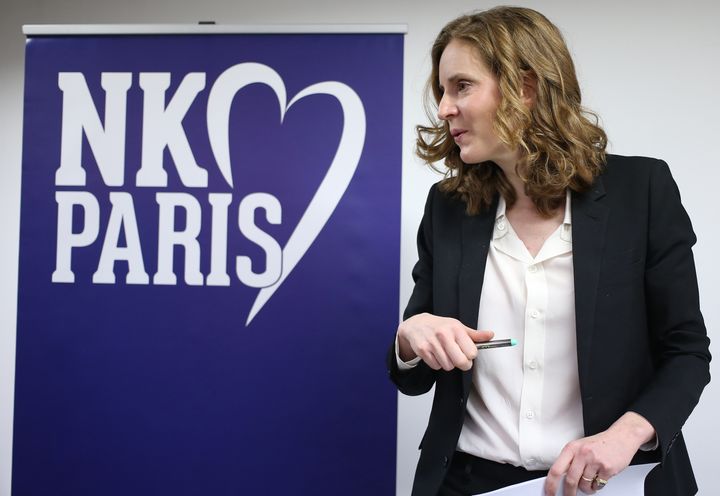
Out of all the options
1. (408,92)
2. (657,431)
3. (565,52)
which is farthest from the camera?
(408,92)

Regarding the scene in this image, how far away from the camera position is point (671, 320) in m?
1.06

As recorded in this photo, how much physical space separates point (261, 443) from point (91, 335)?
652mm

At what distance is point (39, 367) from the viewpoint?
1945mm

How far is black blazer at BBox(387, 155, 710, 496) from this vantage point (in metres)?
1.05

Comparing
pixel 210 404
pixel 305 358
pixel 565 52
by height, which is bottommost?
pixel 210 404

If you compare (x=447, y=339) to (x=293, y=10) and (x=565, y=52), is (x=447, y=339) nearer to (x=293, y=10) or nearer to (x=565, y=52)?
(x=565, y=52)

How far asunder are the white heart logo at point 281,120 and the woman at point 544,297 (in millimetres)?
629

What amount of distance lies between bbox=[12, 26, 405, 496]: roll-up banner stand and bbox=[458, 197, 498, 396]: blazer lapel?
644 mm

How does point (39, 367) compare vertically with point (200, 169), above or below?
below

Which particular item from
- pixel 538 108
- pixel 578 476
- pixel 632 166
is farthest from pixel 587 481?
pixel 538 108

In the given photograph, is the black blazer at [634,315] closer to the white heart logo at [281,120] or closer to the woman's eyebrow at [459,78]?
the woman's eyebrow at [459,78]

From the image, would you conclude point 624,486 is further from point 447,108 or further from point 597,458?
point 447,108

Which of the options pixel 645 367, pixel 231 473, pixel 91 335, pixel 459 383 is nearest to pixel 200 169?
pixel 91 335

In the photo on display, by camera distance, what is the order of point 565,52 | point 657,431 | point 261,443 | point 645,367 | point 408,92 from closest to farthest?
point 657,431 → point 645,367 → point 565,52 → point 261,443 → point 408,92
